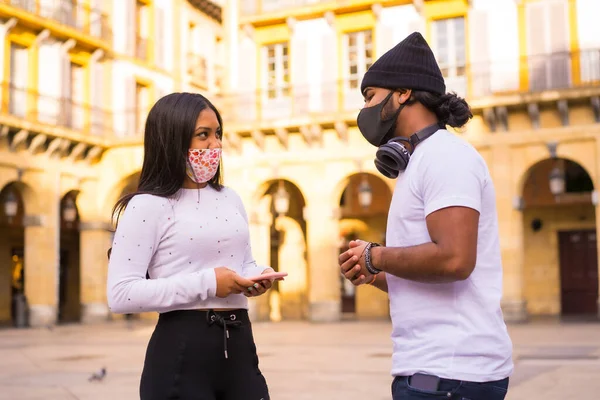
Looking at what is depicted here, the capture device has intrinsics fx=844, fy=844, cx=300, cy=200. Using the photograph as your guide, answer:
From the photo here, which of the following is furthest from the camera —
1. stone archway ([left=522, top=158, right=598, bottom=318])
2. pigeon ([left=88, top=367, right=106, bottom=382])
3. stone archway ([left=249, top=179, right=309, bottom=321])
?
stone archway ([left=249, top=179, right=309, bottom=321])

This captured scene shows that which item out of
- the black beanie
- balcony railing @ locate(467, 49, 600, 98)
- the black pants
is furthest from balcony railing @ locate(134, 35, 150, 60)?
the black beanie

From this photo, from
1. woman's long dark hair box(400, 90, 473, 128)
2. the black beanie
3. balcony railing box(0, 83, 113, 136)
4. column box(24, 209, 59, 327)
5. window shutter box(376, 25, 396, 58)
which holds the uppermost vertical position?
window shutter box(376, 25, 396, 58)

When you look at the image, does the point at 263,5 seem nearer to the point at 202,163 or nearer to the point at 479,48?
the point at 479,48

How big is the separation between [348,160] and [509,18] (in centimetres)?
586

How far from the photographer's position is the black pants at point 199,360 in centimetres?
275

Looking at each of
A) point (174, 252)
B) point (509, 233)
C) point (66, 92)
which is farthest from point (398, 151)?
point (66, 92)

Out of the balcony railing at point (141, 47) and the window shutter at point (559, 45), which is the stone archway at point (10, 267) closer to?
the balcony railing at point (141, 47)

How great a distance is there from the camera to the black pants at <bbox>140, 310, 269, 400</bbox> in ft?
9.02

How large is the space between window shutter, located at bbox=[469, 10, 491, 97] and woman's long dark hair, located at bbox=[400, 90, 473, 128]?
2053cm

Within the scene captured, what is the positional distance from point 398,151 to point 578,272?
23.8 m

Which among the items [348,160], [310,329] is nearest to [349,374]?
[310,329]

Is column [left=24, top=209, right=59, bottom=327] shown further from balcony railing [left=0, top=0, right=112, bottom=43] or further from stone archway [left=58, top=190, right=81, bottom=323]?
balcony railing [left=0, top=0, right=112, bottom=43]

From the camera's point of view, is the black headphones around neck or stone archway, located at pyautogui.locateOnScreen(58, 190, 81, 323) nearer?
the black headphones around neck

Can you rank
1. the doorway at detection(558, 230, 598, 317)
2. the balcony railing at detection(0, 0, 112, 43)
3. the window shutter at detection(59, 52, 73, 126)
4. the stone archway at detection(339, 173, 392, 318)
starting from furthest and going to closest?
the stone archway at detection(339, 173, 392, 318) < the doorway at detection(558, 230, 598, 317) < the window shutter at detection(59, 52, 73, 126) < the balcony railing at detection(0, 0, 112, 43)
